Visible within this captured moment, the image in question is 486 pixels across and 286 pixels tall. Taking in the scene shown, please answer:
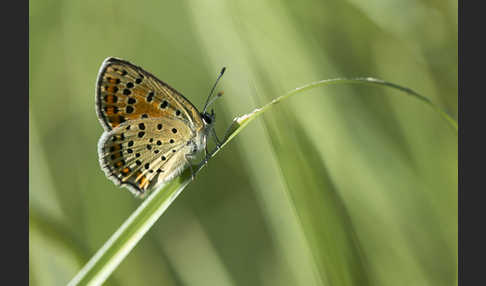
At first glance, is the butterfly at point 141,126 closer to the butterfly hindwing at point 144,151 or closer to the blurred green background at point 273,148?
the butterfly hindwing at point 144,151

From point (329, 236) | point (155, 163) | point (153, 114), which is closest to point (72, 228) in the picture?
point (155, 163)

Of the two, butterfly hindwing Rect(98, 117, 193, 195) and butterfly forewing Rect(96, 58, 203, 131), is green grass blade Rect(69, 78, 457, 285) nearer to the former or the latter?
butterfly hindwing Rect(98, 117, 193, 195)

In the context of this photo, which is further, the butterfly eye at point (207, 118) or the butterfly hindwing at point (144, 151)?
the butterfly eye at point (207, 118)

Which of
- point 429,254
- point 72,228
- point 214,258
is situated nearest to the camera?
point 429,254

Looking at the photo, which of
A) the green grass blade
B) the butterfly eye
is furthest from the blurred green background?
the green grass blade

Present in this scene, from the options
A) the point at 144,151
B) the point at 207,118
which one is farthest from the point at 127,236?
the point at 207,118

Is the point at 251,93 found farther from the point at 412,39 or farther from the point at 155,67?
the point at 155,67

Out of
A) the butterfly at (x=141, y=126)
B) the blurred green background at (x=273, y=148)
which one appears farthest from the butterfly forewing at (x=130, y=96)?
the blurred green background at (x=273, y=148)
